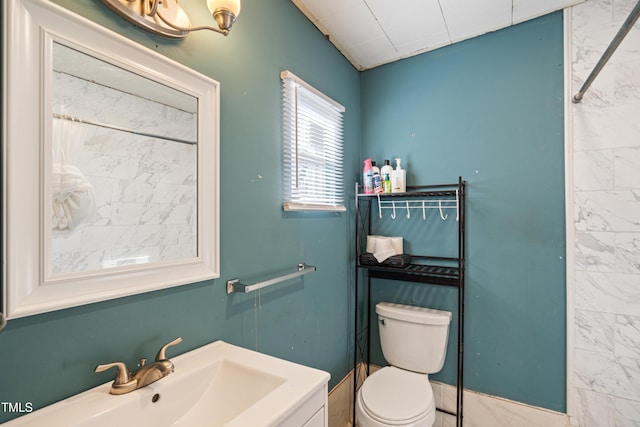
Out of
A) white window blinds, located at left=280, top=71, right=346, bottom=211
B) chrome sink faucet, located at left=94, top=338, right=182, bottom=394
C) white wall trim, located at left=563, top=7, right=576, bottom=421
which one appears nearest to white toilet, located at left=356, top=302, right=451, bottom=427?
white wall trim, located at left=563, top=7, right=576, bottom=421

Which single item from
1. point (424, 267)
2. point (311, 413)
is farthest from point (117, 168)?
point (424, 267)

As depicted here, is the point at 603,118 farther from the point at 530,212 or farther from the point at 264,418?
the point at 264,418

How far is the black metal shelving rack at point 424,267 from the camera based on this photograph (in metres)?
1.74

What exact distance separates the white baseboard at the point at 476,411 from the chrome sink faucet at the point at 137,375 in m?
1.27

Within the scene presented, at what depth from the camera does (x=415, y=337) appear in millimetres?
1799

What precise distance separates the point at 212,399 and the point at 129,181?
0.70 meters

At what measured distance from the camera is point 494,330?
1751 mm

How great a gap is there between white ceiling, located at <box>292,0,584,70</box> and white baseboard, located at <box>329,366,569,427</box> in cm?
217

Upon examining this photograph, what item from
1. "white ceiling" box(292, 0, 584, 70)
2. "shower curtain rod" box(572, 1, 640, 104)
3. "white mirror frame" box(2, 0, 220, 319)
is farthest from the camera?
"white ceiling" box(292, 0, 584, 70)

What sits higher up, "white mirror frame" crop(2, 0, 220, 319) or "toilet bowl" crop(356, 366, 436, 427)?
"white mirror frame" crop(2, 0, 220, 319)

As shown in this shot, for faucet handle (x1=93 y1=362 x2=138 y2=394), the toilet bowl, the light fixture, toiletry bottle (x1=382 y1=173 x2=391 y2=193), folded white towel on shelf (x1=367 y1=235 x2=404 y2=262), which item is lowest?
the toilet bowl

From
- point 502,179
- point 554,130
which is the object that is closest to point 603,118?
point 554,130

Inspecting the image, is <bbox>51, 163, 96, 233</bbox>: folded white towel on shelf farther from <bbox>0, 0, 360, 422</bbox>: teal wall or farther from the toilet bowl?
the toilet bowl

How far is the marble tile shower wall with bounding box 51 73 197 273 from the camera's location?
74 centimetres
